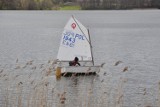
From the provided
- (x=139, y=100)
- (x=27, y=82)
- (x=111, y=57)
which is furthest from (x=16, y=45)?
(x=139, y=100)

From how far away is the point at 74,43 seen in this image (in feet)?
155

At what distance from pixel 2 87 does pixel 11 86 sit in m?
0.60

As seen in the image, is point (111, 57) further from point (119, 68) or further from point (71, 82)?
point (71, 82)

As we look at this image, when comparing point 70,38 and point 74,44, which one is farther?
point 70,38

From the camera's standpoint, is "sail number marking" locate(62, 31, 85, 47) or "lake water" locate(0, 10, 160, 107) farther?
"sail number marking" locate(62, 31, 85, 47)

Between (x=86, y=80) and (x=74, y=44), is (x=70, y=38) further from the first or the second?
(x=86, y=80)

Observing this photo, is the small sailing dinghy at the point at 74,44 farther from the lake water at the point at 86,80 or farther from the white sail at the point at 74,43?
the lake water at the point at 86,80

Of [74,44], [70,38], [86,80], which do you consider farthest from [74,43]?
[86,80]

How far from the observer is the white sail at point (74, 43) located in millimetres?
47188

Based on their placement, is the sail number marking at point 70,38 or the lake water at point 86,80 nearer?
the lake water at point 86,80

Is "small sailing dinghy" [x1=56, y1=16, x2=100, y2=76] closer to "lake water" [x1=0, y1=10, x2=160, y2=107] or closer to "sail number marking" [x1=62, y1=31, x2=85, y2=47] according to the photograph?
"sail number marking" [x1=62, y1=31, x2=85, y2=47]

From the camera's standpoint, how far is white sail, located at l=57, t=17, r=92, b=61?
4719 centimetres

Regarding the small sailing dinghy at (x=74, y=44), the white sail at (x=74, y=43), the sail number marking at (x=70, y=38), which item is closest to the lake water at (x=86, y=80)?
the small sailing dinghy at (x=74, y=44)

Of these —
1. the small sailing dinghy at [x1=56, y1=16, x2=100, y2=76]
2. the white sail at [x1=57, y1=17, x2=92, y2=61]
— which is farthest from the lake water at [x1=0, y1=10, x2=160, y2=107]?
the white sail at [x1=57, y1=17, x2=92, y2=61]
